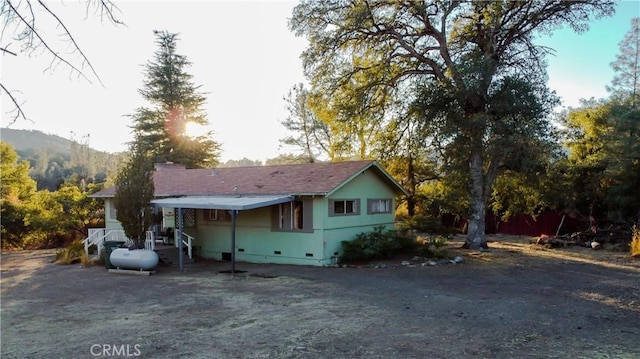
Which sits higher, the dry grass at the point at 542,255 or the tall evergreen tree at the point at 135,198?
the tall evergreen tree at the point at 135,198

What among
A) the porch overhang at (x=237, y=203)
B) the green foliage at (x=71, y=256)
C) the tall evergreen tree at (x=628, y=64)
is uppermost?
the tall evergreen tree at (x=628, y=64)

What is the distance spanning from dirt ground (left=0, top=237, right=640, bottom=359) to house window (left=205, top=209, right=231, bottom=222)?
116 inches

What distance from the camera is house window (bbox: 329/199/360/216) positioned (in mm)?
15141

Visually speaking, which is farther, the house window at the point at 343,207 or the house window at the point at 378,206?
the house window at the point at 378,206

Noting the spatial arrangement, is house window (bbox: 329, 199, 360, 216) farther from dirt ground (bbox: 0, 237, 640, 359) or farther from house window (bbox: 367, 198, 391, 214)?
dirt ground (bbox: 0, 237, 640, 359)

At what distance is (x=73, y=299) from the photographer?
9922mm

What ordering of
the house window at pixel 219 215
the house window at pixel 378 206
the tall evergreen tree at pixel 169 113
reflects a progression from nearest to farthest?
the house window at pixel 219 215, the house window at pixel 378 206, the tall evergreen tree at pixel 169 113

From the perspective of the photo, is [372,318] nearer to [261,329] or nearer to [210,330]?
[261,329]

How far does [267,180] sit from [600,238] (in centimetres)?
1531

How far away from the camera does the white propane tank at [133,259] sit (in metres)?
13.6

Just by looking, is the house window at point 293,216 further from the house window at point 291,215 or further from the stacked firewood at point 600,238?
the stacked firewood at point 600,238

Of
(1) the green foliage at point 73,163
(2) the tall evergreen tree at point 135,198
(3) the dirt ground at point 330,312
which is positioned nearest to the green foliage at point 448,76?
(3) the dirt ground at point 330,312
